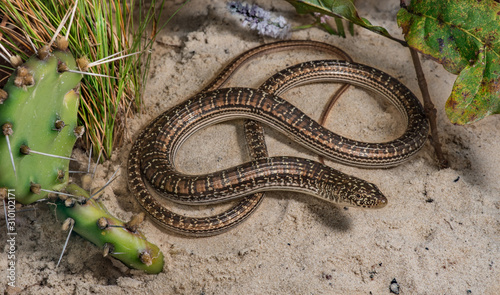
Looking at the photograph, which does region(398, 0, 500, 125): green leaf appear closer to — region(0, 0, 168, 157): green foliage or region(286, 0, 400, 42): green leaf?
region(286, 0, 400, 42): green leaf

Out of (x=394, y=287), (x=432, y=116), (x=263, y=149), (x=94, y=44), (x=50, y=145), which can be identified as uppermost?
(x=432, y=116)

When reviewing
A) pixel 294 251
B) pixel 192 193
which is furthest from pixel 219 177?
pixel 294 251

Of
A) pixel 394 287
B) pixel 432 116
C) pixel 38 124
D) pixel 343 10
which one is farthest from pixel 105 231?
pixel 432 116

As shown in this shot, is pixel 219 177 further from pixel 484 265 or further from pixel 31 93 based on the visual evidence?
pixel 484 265

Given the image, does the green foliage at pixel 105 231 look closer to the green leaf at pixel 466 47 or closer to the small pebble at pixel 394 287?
the small pebble at pixel 394 287

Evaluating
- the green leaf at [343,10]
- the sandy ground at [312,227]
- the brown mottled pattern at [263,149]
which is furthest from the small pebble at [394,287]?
the green leaf at [343,10]

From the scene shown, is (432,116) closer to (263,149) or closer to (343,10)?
(343,10)
